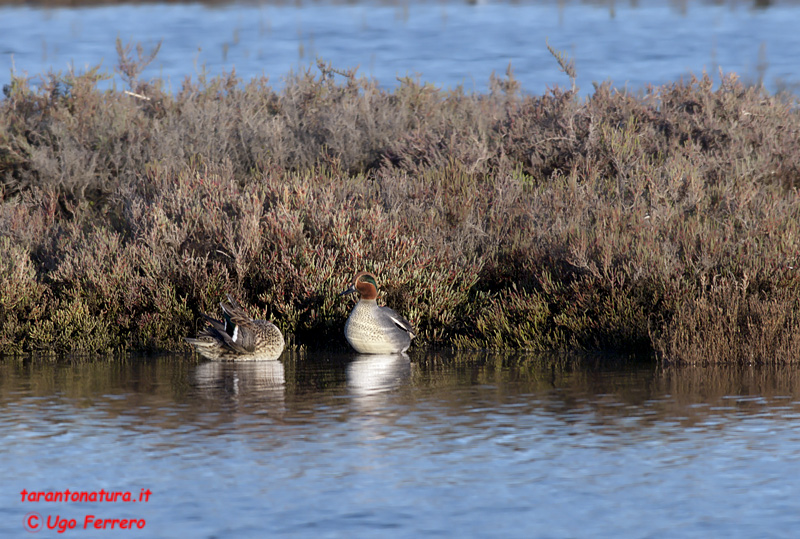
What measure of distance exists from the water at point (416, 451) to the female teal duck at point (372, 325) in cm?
125

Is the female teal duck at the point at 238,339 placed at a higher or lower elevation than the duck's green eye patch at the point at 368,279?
lower

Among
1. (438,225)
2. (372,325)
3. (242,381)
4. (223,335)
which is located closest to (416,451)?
(242,381)

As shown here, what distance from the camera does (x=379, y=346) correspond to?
1240 centimetres

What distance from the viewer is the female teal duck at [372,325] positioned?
12258 mm

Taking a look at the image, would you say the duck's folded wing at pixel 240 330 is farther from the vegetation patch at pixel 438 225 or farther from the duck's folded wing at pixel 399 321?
the duck's folded wing at pixel 399 321

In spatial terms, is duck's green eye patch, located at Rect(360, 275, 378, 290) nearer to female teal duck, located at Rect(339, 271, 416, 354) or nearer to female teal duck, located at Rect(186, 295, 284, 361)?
female teal duck, located at Rect(339, 271, 416, 354)

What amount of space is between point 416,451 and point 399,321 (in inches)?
199

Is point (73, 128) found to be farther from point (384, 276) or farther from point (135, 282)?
point (384, 276)

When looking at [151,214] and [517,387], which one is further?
[151,214]

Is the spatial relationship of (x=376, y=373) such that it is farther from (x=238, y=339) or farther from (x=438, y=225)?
(x=438, y=225)

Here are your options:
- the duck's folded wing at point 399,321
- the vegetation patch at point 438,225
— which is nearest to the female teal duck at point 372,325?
the duck's folded wing at point 399,321

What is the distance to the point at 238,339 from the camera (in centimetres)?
1201

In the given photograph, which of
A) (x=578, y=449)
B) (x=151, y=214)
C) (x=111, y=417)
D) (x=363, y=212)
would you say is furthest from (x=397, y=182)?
(x=578, y=449)

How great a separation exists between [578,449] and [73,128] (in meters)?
13.7
